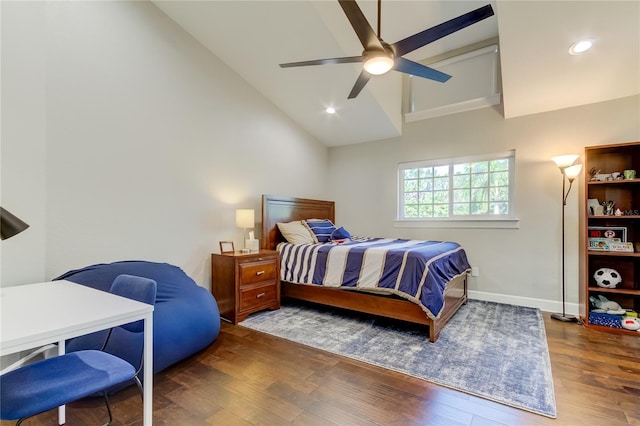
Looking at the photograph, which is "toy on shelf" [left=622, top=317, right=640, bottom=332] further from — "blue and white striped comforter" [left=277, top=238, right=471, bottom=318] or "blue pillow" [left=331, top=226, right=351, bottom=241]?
"blue pillow" [left=331, top=226, right=351, bottom=241]

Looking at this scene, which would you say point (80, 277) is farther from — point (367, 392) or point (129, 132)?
point (367, 392)

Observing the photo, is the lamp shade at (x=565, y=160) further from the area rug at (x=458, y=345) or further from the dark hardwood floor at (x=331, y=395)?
the dark hardwood floor at (x=331, y=395)

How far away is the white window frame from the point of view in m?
3.75

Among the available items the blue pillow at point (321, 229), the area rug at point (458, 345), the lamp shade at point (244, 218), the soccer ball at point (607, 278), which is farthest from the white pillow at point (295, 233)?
the soccer ball at point (607, 278)

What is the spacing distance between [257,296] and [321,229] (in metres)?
1.30

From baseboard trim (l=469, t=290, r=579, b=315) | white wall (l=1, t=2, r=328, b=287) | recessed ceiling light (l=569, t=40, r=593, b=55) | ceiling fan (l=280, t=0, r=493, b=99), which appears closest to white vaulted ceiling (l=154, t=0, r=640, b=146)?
recessed ceiling light (l=569, t=40, r=593, b=55)

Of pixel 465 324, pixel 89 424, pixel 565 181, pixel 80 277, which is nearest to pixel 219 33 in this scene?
pixel 80 277

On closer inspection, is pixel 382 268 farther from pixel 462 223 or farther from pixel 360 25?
pixel 360 25

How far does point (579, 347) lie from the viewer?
8.14ft

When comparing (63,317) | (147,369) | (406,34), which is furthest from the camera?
(406,34)

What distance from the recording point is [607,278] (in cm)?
300

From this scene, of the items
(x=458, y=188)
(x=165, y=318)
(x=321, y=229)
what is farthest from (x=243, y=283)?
(x=458, y=188)

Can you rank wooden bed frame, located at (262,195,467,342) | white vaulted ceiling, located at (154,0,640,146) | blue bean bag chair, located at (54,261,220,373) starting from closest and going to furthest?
blue bean bag chair, located at (54,261,220,373) → white vaulted ceiling, located at (154,0,640,146) → wooden bed frame, located at (262,195,467,342)

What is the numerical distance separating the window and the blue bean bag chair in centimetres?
317
